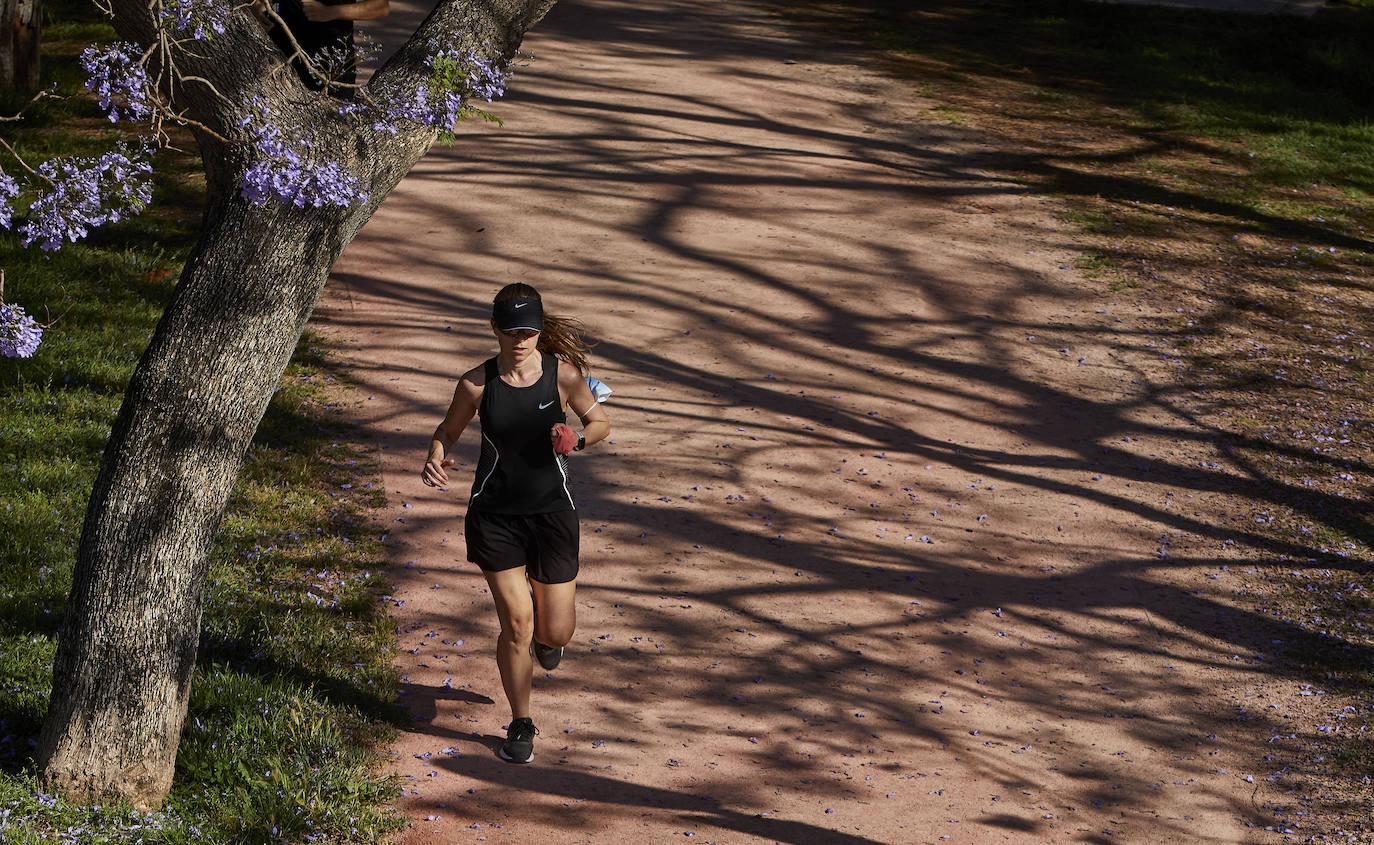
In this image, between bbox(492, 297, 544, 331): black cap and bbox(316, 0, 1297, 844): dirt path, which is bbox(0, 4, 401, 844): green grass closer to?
bbox(316, 0, 1297, 844): dirt path

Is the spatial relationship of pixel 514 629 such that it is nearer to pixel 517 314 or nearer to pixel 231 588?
pixel 517 314

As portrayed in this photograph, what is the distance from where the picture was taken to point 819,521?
24.6ft

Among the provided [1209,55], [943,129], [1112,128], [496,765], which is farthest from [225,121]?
[1209,55]

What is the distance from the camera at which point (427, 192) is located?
11.9 m

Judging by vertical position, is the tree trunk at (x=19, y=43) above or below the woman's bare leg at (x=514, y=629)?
above

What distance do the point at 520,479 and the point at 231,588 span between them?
1.93m

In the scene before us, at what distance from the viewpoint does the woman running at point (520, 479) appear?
519 cm

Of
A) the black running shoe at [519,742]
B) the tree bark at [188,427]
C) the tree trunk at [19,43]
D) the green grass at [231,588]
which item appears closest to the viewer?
the tree bark at [188,427]

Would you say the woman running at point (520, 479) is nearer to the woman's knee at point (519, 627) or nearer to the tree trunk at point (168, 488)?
the woman's knee at point (519, 627)

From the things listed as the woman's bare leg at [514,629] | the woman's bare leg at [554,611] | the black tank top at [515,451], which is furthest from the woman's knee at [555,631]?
the black tank top at [515,451]

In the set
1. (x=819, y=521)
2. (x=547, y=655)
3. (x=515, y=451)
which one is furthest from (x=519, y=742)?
(x=819, y=521)

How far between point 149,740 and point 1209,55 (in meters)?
17.3

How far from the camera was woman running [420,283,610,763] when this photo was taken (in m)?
5.19

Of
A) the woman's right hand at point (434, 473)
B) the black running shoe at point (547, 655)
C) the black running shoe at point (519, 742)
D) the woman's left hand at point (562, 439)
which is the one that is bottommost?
the black running shoe at point (519, 742)
